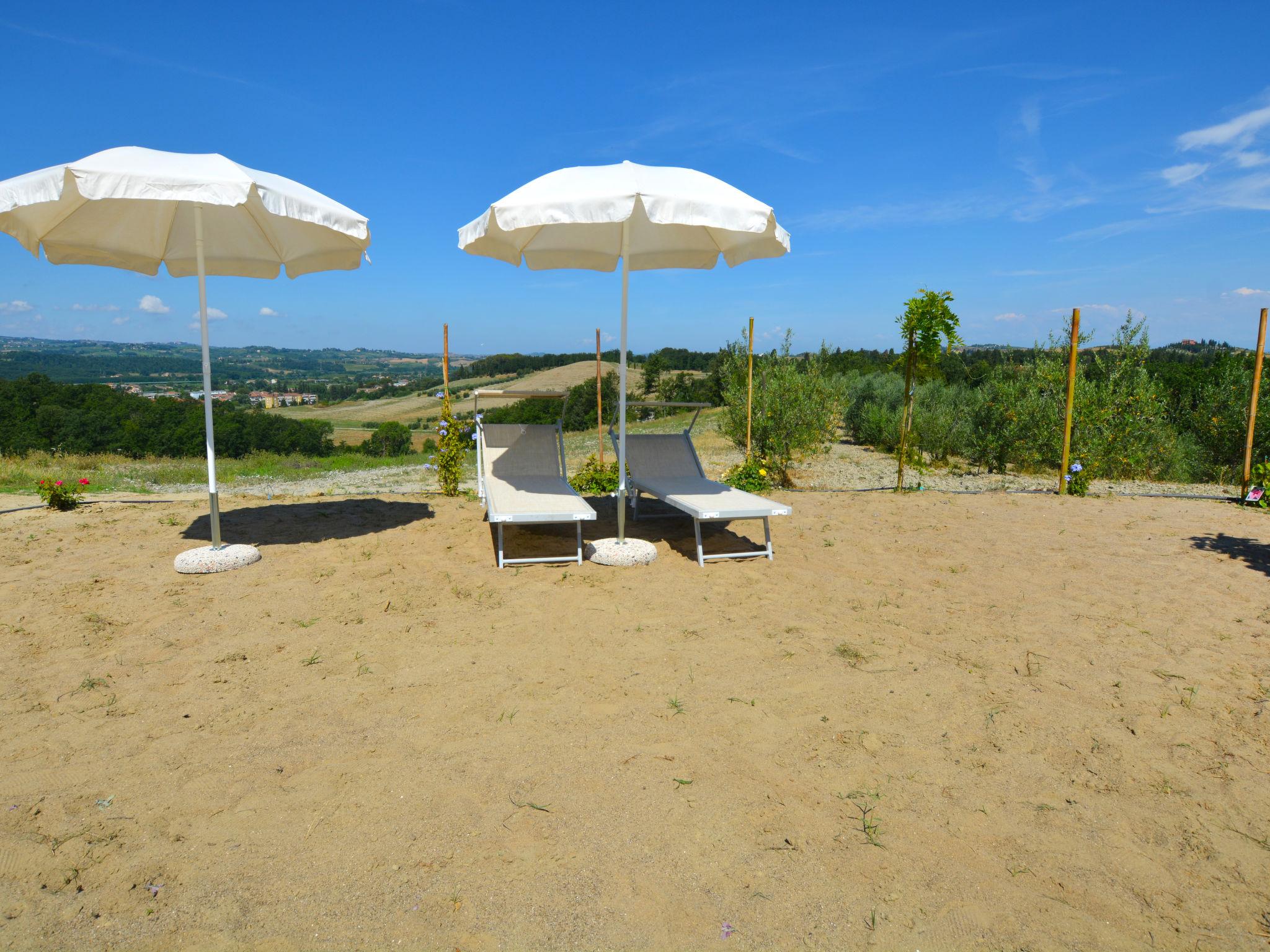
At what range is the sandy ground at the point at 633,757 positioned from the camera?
1.85 m

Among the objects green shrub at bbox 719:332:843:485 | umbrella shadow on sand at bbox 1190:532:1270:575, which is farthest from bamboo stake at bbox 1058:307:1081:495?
green shrub at bbox 719:332:843:485

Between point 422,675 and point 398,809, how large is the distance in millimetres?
1006

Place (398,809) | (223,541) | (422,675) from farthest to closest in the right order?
(223,541), (422,675), (398,809)

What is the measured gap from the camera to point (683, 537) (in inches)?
226

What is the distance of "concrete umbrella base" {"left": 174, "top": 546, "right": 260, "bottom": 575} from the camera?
457 cm

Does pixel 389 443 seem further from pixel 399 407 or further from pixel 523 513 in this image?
pixel 523 513

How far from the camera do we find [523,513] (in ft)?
15.3

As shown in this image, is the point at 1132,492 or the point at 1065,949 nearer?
the point at 1065,949

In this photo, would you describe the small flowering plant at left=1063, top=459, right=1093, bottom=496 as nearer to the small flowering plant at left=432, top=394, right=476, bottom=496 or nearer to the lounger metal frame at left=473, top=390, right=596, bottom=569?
the lounger metal frame at left=473, top=390, right=596, bottom=569

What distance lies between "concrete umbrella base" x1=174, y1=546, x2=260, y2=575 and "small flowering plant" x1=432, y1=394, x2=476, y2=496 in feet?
9.40

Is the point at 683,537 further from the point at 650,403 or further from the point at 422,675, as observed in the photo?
the point at 422,675

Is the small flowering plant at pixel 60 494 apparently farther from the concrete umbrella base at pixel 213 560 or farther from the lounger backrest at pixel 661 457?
the lounger backrest at pixel 661 457

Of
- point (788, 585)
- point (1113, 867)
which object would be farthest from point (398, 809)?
point (788, 585)

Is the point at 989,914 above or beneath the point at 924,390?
beneath
